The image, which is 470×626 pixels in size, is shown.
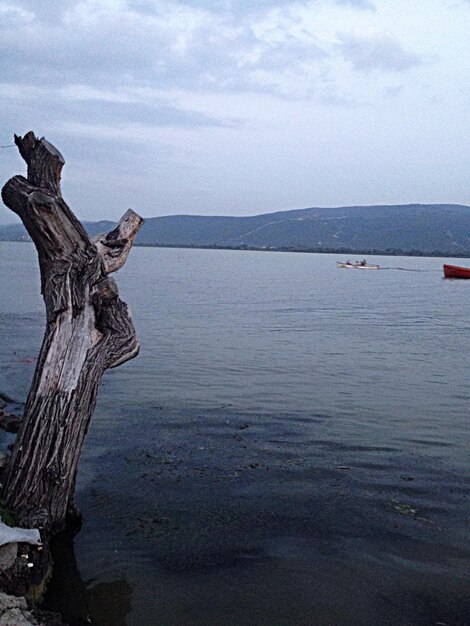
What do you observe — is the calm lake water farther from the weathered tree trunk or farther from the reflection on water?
the weathered tree trunk

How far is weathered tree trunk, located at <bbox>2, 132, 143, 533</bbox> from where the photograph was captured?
697cm

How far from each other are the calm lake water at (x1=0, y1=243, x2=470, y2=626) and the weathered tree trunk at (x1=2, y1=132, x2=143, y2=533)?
92 centimetres

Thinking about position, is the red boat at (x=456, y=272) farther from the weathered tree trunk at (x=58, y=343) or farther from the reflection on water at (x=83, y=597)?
the reflection on water at (x=83, y=597)

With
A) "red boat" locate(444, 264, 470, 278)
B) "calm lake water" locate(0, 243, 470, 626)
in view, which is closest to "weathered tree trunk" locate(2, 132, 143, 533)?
"calm lake water" locate(0, 243, 470, 626)

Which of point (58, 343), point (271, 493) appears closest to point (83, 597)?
point (58, 343)

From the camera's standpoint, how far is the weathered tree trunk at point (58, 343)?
6969 mm

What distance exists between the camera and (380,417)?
1345 cm

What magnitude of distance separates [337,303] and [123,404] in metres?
29.9

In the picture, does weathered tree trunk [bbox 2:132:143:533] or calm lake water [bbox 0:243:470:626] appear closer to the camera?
calm lake water [bbox 0:243:470:626]

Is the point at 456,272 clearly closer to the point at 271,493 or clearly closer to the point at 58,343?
the point at 271,493

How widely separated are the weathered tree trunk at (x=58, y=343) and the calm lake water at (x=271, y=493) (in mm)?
915

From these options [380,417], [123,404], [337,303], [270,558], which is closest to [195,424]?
[123,404]

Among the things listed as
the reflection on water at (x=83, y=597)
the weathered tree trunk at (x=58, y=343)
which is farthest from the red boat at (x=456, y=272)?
the reflection on water at (x=83, y=597)

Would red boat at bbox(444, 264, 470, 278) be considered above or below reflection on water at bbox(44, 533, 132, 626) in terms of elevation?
above
